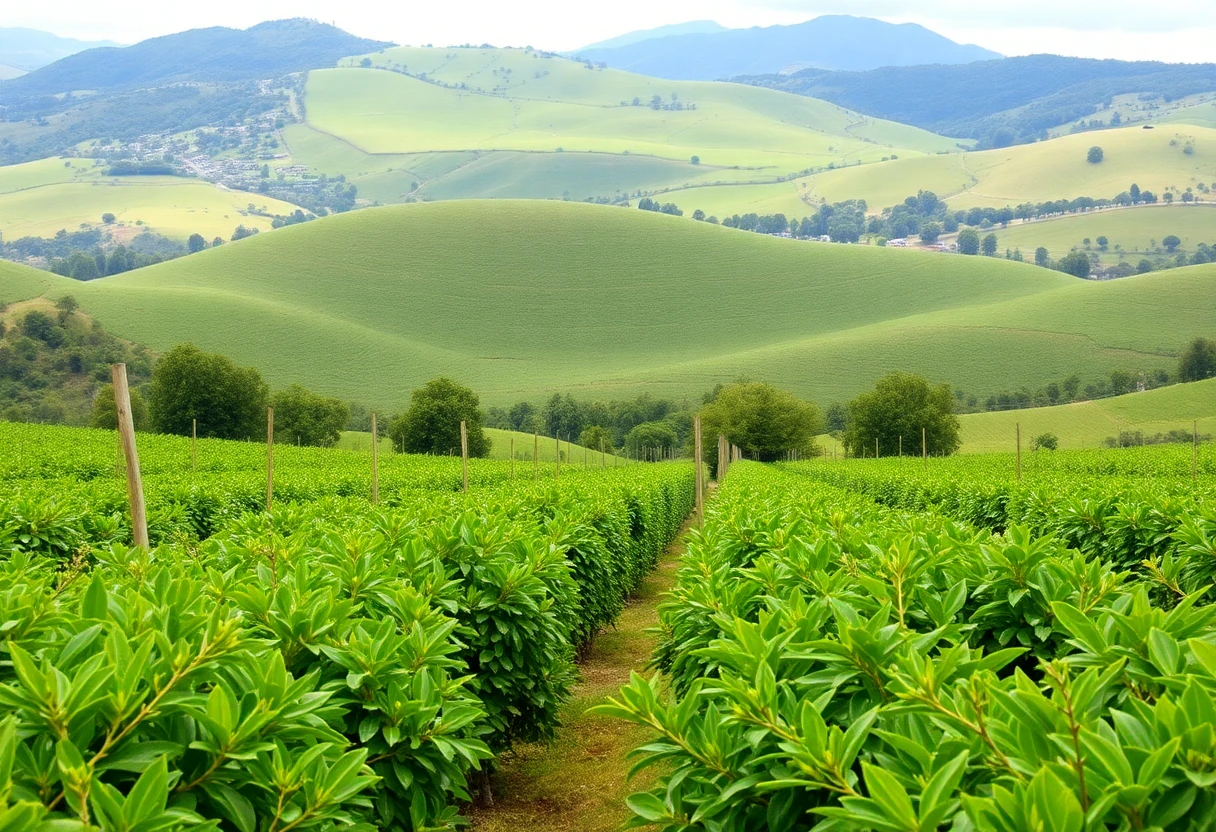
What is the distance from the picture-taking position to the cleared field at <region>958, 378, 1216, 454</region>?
279ft

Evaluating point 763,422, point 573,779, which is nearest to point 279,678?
point 573,779

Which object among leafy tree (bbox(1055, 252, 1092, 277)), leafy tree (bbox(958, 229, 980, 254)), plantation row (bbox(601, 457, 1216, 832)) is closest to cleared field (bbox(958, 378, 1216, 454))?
plantation row (bbox(601, 457, 1216, 832))

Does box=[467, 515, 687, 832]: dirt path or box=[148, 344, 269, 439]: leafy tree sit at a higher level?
box=[148, 344, 269, 439]: leafy tree

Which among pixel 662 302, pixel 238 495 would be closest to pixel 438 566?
pixel 238 495

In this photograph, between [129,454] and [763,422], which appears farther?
[763,422]

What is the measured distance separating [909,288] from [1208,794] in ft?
470

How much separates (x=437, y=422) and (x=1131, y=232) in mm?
162741

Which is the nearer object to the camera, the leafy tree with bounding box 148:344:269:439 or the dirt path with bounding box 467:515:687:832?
the dirt path with bounding box 467:515:687:832

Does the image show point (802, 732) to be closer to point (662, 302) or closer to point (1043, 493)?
point (1043, 493)

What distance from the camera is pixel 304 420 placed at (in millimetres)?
75875

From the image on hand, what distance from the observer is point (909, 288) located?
455ft

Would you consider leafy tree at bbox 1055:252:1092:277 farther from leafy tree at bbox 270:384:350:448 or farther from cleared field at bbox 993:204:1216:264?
leafy tree at bbox 270:384:350:448

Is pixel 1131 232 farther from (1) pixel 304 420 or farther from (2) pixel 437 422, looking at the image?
(1) pixel 304 420

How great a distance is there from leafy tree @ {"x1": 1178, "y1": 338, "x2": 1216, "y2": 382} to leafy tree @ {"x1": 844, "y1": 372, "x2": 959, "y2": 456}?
33532 millimetres
